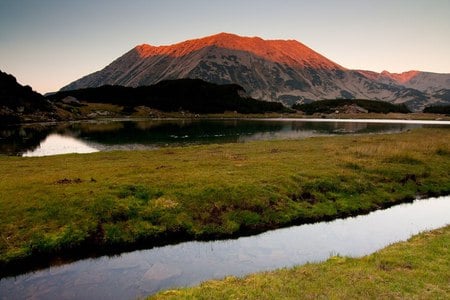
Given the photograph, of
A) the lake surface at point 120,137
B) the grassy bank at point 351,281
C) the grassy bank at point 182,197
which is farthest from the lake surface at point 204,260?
the lake surface at point 120,137

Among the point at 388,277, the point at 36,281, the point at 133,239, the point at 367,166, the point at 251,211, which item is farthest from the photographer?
the point at 367,166

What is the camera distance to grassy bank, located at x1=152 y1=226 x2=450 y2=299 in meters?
16.8

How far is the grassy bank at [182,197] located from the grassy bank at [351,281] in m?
10.9

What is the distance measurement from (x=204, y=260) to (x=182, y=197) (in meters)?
9.65

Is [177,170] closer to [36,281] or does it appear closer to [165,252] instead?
[165,252]

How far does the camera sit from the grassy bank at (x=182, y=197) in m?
27.8

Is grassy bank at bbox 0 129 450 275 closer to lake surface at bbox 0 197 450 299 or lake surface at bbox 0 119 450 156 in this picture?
lake surface at bbox 0 197 450 299

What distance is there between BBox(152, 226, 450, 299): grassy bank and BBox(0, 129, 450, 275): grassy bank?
1087 cm

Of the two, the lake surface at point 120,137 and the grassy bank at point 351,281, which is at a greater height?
the grassy bank at point 351,281

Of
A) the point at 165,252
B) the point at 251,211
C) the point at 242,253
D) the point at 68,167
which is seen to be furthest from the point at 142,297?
the point at 68,167

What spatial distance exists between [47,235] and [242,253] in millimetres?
14739

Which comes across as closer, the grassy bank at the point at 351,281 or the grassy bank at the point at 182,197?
the grassy bank at the point at 351,281

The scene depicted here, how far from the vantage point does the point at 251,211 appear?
3331 cm

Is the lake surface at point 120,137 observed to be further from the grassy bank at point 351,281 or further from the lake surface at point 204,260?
the grassy bank at point 351,281
